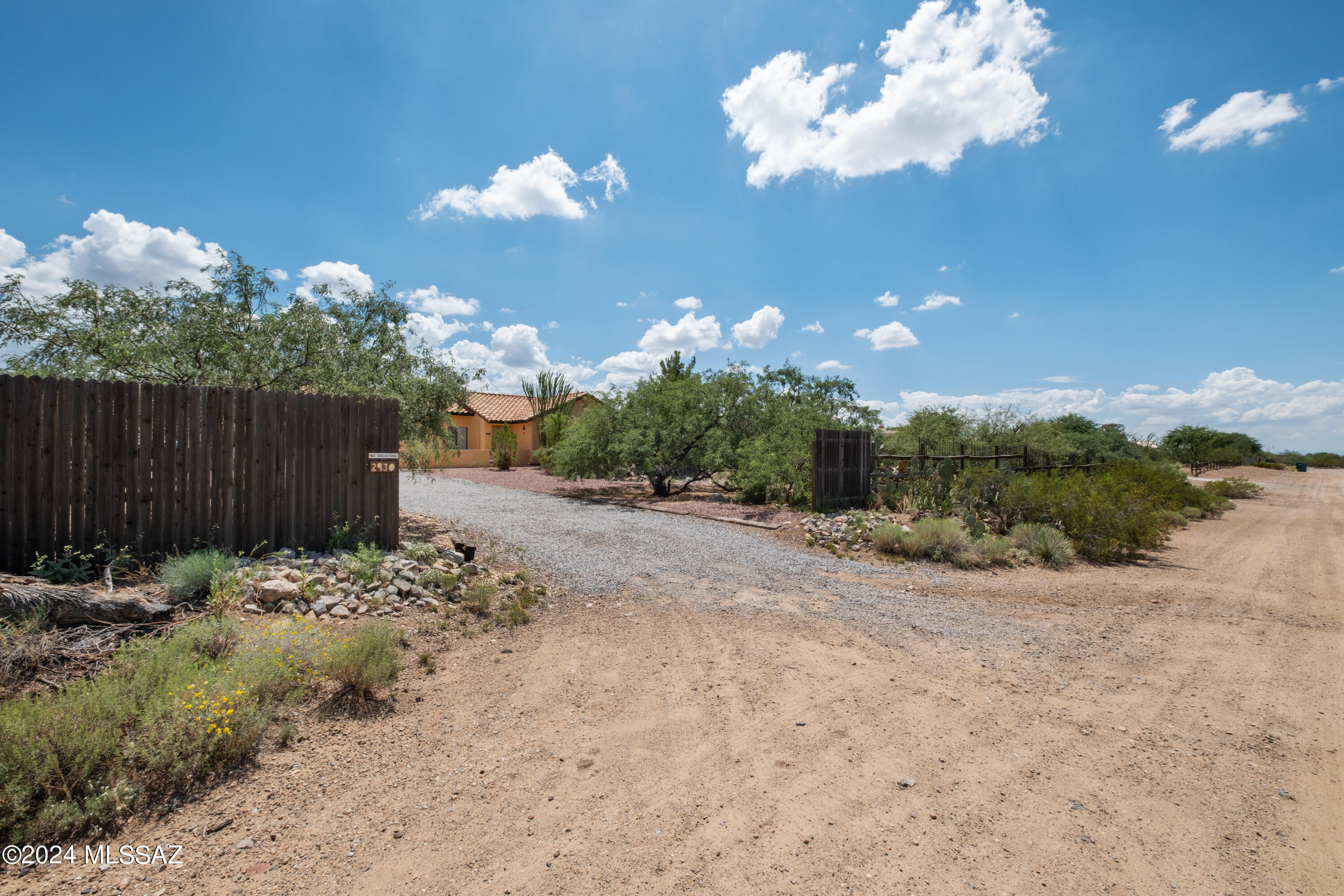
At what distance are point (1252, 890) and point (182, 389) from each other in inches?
345

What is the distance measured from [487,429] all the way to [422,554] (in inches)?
915

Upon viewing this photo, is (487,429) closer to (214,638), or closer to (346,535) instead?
(346,535)

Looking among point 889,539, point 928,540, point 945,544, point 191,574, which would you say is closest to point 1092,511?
point 945,544

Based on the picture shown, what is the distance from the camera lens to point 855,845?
2613mm

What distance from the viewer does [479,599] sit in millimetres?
5773

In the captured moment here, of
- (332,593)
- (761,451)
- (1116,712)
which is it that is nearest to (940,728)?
(1116,712)

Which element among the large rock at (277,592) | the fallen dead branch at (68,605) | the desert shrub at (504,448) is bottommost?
the large rock at (277,592)

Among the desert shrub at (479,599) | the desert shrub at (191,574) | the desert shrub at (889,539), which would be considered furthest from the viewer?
the desert shrub at (889,539)

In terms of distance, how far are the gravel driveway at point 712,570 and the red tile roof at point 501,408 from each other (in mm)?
16418

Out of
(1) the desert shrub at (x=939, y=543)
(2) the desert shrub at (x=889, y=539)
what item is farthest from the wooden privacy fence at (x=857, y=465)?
(1) the desert shrub at (x=939, y=543)

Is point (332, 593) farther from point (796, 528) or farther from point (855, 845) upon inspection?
point (796, 528)

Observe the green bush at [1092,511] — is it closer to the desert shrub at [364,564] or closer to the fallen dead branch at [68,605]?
the desert shrub at [364,564]

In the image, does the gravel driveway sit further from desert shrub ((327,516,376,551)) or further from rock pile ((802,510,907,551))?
desert shrub ((327,516,376,551))

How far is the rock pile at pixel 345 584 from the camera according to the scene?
530cm
